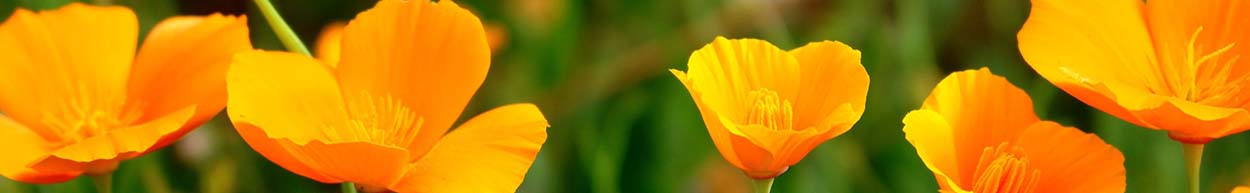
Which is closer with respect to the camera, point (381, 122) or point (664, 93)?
point (381, 122)

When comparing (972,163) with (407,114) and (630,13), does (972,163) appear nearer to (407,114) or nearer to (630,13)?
(407,114)

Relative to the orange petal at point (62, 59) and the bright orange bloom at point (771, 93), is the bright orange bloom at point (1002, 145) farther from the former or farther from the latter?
the orange petal at point (62, 59)

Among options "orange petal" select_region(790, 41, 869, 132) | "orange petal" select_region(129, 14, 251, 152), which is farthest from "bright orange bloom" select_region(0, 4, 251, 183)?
"orange petal" select_region(790, 41, 869, 132)

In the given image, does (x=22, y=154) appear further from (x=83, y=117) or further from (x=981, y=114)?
(x=981, y=114)

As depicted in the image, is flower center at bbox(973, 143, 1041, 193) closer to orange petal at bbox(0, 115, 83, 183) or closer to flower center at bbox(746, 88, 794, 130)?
flower center at bbox(746, 88, 794, 130)

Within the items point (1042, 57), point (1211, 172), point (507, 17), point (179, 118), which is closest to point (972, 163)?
point (1042, 57)

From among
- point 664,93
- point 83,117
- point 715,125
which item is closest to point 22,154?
point 83,117
